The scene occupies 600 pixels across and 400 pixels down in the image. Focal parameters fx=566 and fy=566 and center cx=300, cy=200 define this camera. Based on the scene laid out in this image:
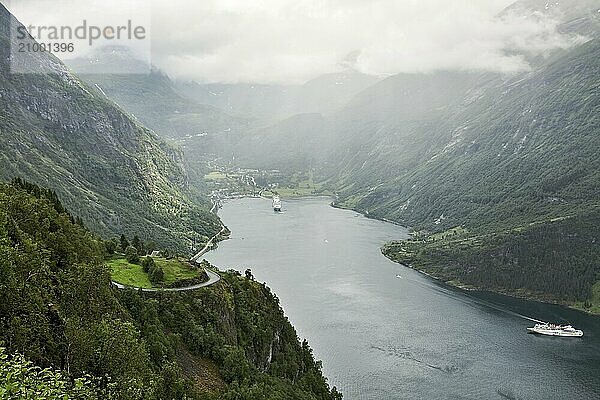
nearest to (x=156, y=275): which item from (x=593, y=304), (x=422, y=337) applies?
(x=422, y=337)

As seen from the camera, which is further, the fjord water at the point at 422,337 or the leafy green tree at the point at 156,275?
the fjord water at the point at 422,337

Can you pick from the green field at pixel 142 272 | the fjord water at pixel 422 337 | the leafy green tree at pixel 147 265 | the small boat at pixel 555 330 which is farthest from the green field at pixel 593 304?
the leafy green tree at pixel 147 265

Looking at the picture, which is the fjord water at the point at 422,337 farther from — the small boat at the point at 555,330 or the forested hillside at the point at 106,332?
the forested hillside at the point at 106,332

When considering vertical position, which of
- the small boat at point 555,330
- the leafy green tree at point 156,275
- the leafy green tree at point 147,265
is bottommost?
the small boat at point 555,330

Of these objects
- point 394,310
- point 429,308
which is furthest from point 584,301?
point 394,310

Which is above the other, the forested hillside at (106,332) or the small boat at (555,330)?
Answer: the forested hillside at (106,332)

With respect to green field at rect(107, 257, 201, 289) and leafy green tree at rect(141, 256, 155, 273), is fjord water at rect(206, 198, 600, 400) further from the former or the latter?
leafy green tree at rect(141, 256, 155, 273)
